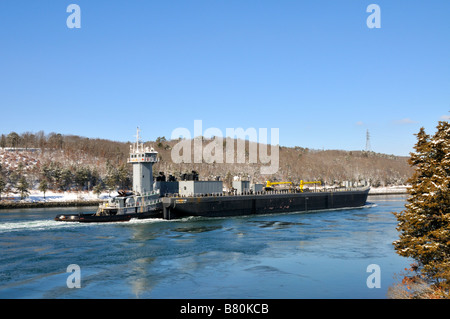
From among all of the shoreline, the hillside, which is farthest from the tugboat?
the hillside

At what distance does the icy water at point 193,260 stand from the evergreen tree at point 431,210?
3839mm

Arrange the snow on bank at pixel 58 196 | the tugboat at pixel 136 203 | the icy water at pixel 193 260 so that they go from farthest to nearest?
the snow on bank at pixel 58 196, the tugboat at pixel 136 203, the icy water at pixel 193 260

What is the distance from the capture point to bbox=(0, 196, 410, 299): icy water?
85.7 ft

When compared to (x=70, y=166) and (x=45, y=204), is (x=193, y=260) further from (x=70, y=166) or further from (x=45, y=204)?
(x=70, y=166)

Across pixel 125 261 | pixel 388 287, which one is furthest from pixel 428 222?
pixel 125 261

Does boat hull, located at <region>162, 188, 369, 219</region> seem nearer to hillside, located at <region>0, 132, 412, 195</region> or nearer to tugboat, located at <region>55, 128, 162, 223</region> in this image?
tugboat, located at <region>55, 128, 162, 223</region>

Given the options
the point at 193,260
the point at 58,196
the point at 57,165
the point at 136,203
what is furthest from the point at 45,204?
the point at 193,260

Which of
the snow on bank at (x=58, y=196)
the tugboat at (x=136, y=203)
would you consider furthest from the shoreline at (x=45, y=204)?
the tugboat at (x=136, y=203)

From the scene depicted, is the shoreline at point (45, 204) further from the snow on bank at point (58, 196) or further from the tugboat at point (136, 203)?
the tugboat at point (136, 203)

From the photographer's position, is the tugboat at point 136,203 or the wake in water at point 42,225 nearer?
the wake in water at point 42,225

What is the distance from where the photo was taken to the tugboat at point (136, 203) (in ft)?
190

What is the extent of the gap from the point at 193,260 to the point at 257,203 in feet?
139

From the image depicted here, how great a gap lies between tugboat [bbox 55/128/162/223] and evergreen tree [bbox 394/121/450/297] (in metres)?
43.7

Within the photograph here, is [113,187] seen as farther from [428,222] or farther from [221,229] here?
[428,222]
